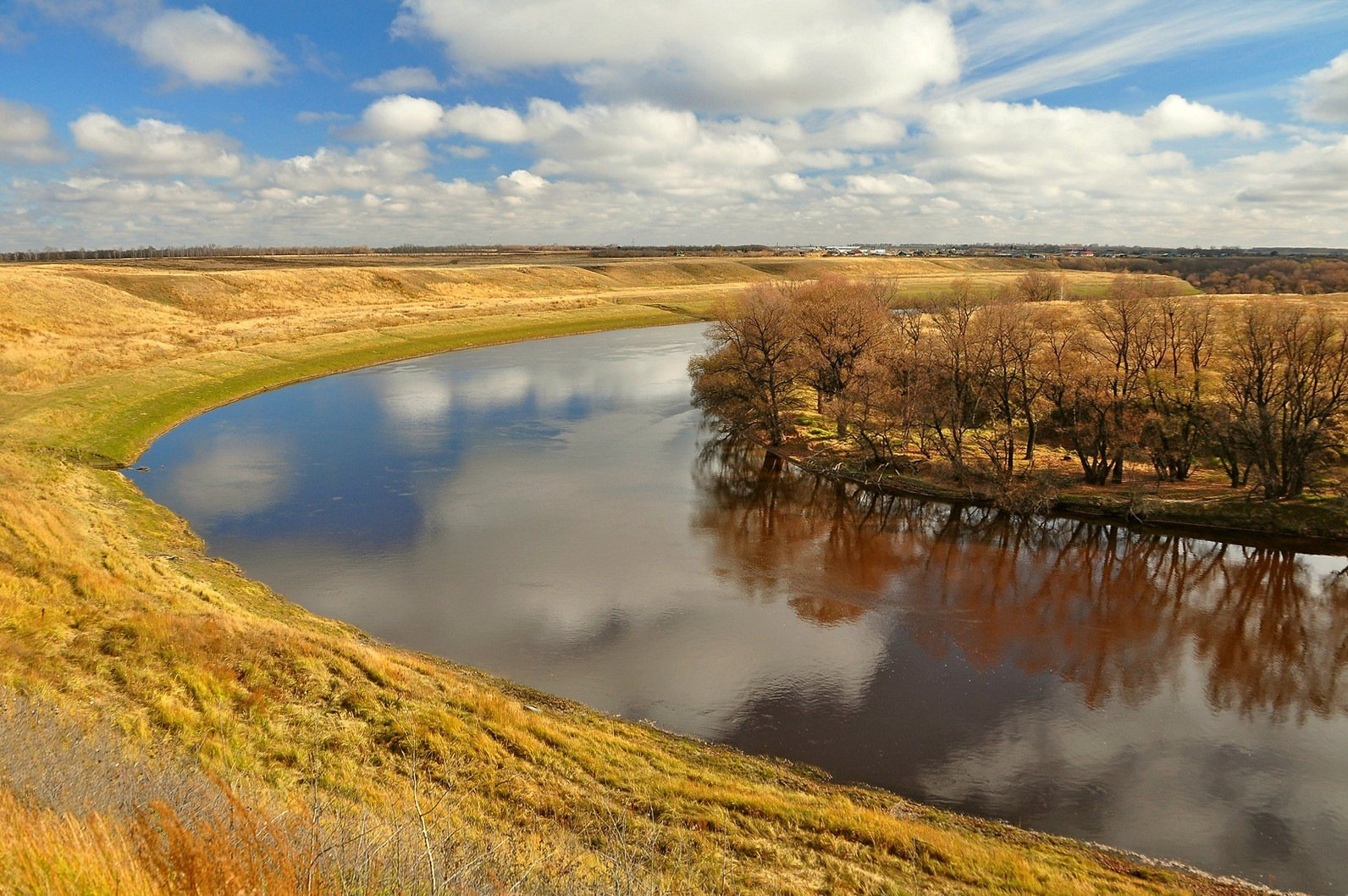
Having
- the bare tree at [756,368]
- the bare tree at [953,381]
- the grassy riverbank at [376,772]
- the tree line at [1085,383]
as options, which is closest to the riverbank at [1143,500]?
the tree line at [1085,383]

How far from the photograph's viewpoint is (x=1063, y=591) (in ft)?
74.2

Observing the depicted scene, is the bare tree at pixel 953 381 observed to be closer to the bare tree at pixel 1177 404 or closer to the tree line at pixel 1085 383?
the tree line at pixel 1085 383

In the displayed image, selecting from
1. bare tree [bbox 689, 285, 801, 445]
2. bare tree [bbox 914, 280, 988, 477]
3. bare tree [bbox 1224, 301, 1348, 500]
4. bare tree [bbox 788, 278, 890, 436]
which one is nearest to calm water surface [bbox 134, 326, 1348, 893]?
bare tree [bbox 1224, 301, 1348, 500]

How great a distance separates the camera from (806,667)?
1792 cm

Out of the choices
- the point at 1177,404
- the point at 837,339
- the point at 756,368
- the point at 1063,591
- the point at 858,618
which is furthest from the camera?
the point at 756,368

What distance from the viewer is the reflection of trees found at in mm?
18219

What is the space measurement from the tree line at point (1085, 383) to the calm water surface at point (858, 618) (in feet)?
16.5

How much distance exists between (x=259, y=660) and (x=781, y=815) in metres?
9.16

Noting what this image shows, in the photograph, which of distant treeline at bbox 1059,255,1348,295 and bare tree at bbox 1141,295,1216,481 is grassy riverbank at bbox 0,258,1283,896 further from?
distant treeline at bbox 1059,255,1348,295

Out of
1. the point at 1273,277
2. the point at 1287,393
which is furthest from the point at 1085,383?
the point at 1273,277

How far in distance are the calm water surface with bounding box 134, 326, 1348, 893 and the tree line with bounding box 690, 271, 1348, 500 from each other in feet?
16.5

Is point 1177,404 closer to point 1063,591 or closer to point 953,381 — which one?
point 953,381

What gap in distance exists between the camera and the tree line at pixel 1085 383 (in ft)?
92.0

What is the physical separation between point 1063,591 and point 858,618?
732 centimetres
